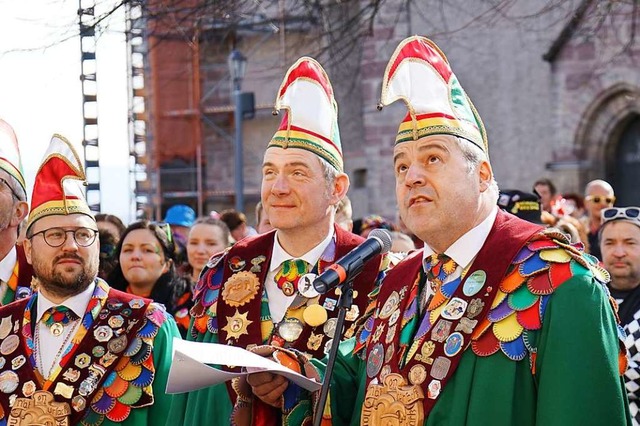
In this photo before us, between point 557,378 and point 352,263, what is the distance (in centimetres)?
70

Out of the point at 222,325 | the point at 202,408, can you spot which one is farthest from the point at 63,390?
the point at 222,325

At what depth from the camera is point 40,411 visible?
4.80m

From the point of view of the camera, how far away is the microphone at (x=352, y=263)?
11.5 feet

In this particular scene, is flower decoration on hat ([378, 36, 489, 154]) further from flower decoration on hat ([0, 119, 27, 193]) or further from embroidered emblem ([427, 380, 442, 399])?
flower decoration on hat ([0, 119, 27, 193])

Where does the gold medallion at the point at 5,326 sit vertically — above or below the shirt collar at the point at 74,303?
below

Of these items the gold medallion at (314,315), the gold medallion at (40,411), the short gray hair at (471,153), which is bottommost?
the gold medallion at (40,411)

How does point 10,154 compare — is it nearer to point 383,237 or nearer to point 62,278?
point 62,278

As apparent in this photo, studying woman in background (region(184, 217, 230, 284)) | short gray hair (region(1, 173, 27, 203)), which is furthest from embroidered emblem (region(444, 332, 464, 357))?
woman in background (region(184, 217, 230, 284))

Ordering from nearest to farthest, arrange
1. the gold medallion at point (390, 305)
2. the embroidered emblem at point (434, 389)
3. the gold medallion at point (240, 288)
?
the embroidered emblem at point (434, 389), the gold medallion at point (390, 305), the gold medallion at point (240, 288)

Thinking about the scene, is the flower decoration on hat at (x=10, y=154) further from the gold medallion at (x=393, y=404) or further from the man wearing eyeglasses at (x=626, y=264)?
the man wearing eyeglasses at (x=626, y=264)

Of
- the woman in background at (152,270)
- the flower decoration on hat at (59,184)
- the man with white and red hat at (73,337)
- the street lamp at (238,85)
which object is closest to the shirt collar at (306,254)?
the man with white and red hat at (73,337)

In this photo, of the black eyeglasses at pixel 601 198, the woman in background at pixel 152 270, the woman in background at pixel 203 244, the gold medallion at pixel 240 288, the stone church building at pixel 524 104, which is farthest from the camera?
the stone church building at pixel 524 104

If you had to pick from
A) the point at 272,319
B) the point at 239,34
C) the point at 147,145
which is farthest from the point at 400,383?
the point at 147,145

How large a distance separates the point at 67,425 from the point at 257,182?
58.9ft
